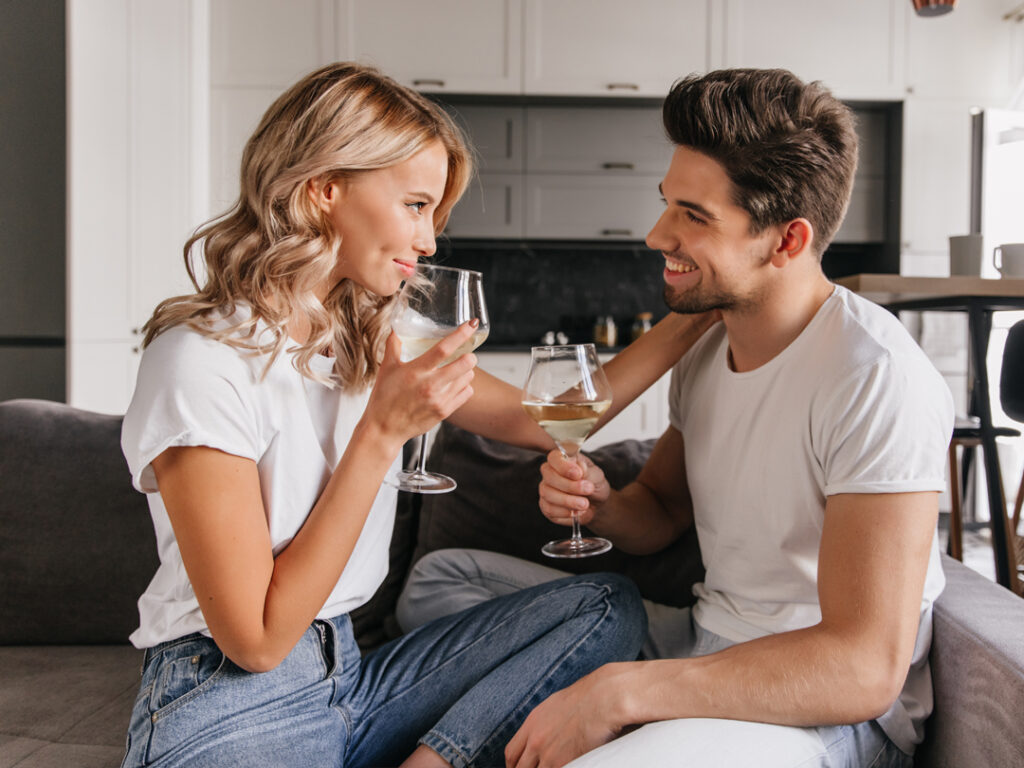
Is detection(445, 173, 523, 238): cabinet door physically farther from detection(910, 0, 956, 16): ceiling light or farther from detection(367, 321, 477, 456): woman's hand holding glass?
detection(367, 321, 477, 456): woman's hand holding glass

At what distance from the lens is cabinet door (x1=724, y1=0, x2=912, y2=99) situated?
455 cm

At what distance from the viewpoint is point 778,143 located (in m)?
1.27

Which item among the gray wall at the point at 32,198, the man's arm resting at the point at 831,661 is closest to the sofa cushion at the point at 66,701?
the man's arm resting at the point at 831,661

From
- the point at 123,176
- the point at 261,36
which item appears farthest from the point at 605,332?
the point at 123,176

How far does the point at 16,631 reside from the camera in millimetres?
1651

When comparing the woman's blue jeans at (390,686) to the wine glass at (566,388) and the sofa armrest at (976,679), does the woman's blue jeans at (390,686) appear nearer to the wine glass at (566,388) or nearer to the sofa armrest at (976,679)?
the wine glass at (566,388)

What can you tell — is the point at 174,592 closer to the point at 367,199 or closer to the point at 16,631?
the point at 367,199

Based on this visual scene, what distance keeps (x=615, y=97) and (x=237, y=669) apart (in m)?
4.09

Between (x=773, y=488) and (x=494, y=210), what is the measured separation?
3.73 m

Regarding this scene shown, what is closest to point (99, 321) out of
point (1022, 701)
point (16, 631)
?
point (16, 631)

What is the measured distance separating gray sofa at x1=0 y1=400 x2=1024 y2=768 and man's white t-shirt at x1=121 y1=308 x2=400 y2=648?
417mm

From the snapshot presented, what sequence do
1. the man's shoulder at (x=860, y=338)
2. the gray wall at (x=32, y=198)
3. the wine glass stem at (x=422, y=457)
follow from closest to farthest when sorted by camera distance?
the man's shoulder at (x=860, y=338) → the wine glass stem at (x=422, y=457) → the gray wall at (x=32, y=198)

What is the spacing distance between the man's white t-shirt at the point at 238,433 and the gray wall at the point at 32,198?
8.54 ft

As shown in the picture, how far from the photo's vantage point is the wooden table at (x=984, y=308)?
2.15 metres
